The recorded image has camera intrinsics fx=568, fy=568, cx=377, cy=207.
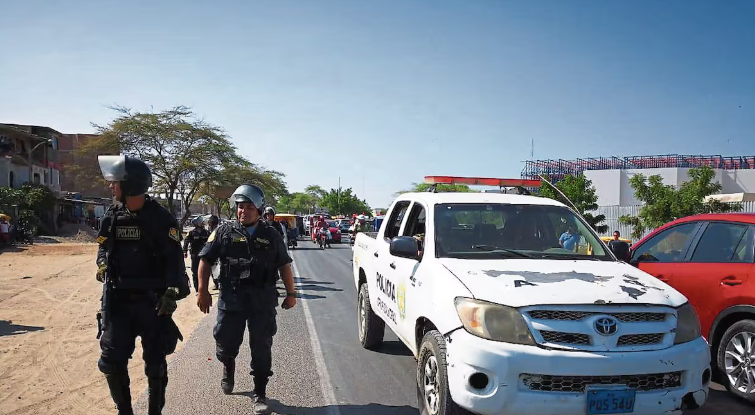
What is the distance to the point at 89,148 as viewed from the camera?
3750cm

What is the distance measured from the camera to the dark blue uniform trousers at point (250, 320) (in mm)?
4777

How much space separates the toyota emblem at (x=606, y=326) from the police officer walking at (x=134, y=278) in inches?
111

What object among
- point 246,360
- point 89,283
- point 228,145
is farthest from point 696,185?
point 228,145

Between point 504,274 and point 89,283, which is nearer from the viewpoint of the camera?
point 504,274

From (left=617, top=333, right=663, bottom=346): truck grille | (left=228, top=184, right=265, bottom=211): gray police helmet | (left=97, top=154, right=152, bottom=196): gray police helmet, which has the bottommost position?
→ (left=617, top=333, right=663, bottom=346): truck grille

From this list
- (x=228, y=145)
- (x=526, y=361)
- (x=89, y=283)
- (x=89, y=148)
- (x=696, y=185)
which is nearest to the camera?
(x=526, y=361)

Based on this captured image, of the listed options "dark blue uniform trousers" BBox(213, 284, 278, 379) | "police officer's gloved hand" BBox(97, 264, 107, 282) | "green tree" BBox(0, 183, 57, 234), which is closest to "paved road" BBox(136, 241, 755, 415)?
"dark blue uniform trousers" BBox(213, 284, 278, 379)

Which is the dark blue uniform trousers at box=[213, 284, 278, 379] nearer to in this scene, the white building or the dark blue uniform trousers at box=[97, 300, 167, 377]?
the dark blue uniform trousers at box=[97, 300, 167, 377]

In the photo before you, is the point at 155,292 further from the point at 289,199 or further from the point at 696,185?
the point at 289,199

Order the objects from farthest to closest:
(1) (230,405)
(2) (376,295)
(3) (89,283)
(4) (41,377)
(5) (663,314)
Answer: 1. (3) (89,283)
2. (2) (376,295)
3. (4) (41,377)
4. (1) (230,405)
5. (5) (663,314)

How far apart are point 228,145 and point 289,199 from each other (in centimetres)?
8833

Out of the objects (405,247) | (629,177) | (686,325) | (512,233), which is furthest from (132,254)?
(629,177)

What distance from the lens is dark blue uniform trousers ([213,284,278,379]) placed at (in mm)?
4777

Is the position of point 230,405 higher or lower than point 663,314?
lower
